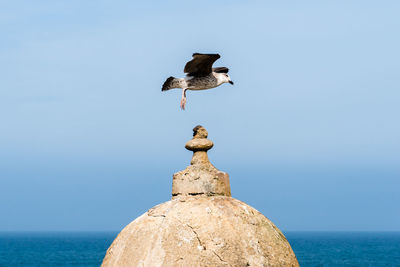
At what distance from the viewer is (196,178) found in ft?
27.1

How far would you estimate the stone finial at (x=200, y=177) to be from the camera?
27.0 ft

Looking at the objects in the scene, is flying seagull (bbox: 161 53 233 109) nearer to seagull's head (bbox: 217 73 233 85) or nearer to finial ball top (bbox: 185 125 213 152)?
seagull's head (bbox: 217 73 233 85)

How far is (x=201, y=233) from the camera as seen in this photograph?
7.56 meters

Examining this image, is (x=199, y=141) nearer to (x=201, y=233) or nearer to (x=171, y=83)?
(x=201, y=233)

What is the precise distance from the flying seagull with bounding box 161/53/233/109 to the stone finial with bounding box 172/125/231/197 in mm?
1561

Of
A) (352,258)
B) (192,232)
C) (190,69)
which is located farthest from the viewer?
(352,258)

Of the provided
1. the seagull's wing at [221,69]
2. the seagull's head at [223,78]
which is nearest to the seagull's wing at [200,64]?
the seagull's head at [223,78]

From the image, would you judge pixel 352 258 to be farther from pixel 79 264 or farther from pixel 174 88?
pixel 174 88

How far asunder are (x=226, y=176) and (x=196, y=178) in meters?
0.39

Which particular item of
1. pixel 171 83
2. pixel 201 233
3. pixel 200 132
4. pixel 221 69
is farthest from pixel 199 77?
pixel 201 233

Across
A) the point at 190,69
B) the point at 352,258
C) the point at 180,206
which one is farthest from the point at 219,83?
the point at 352,258

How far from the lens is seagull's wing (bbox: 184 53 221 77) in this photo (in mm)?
9945

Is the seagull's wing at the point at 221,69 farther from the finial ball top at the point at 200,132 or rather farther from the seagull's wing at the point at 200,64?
the finial ball top at the point at 200,132

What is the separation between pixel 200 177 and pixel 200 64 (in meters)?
2.40
